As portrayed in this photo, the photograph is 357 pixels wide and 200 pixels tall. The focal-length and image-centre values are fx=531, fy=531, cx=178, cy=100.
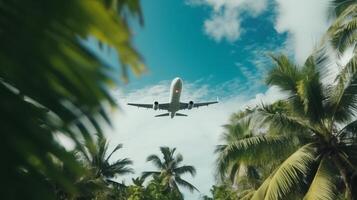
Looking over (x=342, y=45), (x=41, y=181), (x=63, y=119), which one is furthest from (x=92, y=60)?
(x=342, y=45)

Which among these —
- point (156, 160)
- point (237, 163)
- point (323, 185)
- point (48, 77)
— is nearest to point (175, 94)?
Result: point (156, 160)

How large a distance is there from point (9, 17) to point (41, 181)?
35 centimetres

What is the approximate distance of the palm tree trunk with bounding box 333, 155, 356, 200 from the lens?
17.6m

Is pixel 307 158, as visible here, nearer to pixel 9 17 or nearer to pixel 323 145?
pixel 323 145

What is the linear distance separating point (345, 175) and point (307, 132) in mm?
2095

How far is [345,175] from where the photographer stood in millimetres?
17781

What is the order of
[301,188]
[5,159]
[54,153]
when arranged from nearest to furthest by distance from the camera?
[5,159] → [54,153] → [301,188]

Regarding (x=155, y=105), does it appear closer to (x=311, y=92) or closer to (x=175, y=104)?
(x=175, y=104)

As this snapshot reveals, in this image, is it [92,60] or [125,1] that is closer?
[92,60]

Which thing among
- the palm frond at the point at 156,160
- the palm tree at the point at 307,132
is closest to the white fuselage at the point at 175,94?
the palm frond at the point at 156,160

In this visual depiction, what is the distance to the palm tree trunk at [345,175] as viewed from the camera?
57.8 ft

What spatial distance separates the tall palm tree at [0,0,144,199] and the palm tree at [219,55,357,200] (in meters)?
16.2

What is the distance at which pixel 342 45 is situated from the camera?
16188 millimetres

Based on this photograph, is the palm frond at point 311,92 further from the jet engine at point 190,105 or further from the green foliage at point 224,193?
the jet engine at point 190,105
